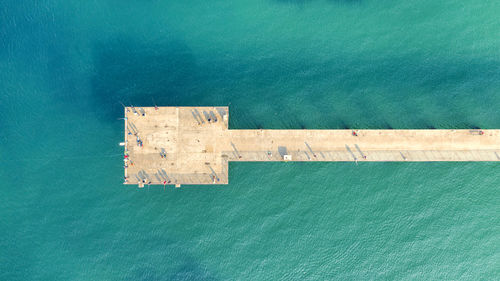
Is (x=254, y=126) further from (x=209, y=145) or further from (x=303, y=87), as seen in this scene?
(x=303, y=87)

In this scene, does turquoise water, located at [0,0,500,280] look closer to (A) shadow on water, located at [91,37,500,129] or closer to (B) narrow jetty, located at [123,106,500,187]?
(A) shadow on water, located at [91,37,500,129]

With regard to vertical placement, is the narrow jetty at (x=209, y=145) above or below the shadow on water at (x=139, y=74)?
below

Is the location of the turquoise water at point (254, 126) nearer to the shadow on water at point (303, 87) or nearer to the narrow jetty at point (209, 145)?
the shadow on water at point (303, 87)

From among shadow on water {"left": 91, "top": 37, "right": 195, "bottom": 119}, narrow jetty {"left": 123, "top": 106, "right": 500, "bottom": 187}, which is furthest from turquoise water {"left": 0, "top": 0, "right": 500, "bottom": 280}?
narrow jetty {"left": 123, "top": 106, "right": 500, "bottom": 187}

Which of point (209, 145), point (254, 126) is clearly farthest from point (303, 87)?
point (209, 145)

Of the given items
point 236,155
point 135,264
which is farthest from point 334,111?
point 135,264

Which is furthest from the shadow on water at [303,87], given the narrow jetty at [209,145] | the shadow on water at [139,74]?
the narrow jetty at [209,145]
